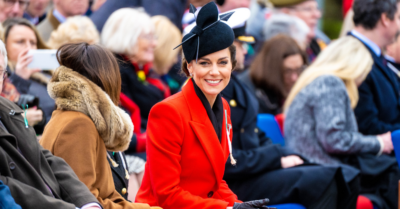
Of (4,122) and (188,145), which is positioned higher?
(4,122)

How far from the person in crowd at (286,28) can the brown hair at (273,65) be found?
1.45 meters

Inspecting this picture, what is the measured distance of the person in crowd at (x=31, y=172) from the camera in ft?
7.24

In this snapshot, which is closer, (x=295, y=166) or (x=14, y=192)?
(x=14, y=192)

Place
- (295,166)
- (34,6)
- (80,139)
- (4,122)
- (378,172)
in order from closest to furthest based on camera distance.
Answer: (4,122) < (80,139) < (295,166) < (378,172) < (34,6)

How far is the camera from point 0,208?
6.73ft

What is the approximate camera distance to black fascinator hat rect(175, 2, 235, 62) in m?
2.74

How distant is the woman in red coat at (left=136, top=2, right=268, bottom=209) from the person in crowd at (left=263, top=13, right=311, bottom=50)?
15.9 ft

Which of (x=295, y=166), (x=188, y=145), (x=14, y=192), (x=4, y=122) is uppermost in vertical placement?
(x=4, y=122)

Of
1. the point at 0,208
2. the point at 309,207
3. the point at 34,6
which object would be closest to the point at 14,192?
the point at 0,208

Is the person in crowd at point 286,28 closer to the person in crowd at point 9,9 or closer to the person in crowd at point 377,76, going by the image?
the person in crowd at point 377,76

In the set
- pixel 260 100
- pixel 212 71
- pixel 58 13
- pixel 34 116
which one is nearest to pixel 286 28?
pixel 260 100

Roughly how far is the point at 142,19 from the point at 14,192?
3.33 meters

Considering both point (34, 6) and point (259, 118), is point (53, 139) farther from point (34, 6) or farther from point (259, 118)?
point (34, 6)

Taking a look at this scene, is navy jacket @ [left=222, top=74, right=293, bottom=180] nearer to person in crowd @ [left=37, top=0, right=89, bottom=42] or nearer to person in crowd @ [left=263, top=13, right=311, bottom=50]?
person in crowd @ [left=37, top=0, right=89, bottom=42]
